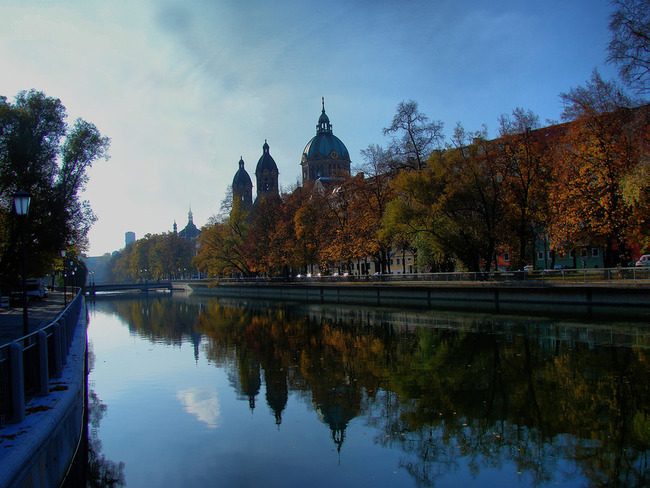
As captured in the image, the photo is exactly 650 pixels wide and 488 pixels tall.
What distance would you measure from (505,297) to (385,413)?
29463 mm

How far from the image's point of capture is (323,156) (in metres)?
134

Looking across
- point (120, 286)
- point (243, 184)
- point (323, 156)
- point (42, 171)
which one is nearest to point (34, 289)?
point (42, 171)

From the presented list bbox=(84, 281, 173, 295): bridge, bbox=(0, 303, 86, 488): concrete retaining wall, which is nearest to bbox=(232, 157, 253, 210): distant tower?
bbox=(84, 281, 173, 295): bridge

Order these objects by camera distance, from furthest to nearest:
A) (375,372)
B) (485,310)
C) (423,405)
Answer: (485,310), (375,372), (423,405)

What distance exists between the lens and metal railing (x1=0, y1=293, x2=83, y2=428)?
8.15 meters

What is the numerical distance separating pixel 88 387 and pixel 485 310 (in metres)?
27.9

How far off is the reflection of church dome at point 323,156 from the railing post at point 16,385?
12597 centimetres

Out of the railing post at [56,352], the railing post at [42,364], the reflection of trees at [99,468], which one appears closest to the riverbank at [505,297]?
the reflection of trees at [99,468]

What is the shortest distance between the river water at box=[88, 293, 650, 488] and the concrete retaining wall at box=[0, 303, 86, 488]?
1.30m

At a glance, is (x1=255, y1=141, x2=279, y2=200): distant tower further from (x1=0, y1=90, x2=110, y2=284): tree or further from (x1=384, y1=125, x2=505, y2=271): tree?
(x1=0, y1=90, x2=110, y2=284): tree

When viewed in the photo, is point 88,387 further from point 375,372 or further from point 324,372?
point 375,372

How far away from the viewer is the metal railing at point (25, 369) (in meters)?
8.15

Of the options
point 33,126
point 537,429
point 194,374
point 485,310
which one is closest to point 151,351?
point 194,374

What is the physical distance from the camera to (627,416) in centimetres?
1177
